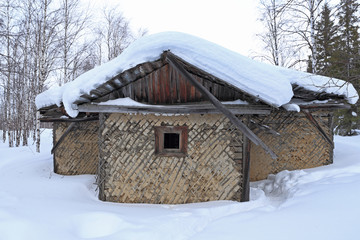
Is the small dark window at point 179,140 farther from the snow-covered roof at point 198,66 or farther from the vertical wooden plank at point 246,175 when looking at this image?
the snow-covered roof at point 198,66

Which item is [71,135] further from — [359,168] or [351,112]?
[351,112]

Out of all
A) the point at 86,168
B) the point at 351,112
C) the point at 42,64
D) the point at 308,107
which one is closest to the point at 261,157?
the point at 308,107

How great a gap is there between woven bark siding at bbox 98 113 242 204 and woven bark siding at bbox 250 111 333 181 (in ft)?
7.22

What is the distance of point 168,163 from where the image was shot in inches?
177

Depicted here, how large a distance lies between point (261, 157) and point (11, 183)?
23.2 ft

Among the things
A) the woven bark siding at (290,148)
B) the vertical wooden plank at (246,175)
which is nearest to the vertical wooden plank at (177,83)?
the vertical wooden plank at (246,175)

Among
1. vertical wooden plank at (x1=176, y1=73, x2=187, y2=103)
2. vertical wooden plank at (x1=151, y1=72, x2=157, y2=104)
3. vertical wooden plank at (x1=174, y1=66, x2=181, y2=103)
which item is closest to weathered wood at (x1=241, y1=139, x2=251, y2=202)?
vertical wooden plank at (x1=176, y1=73, x2=187, y2=103)

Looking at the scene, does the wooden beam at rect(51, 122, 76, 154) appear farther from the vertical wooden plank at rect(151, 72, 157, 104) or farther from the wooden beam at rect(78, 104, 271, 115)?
the vertical wooden plank at rect(151, 72, 157, 104)

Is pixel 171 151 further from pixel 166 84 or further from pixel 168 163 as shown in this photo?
pixel 166 84

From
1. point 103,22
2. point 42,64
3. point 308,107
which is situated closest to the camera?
point 308,107

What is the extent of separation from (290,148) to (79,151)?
→ 6.83 metres

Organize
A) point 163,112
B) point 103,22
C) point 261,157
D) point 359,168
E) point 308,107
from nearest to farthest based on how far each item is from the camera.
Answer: point 163,112, point 359,168, point 308,107, point 261,157, point 103,22

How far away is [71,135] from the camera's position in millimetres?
6605

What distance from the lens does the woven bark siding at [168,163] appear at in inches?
176
